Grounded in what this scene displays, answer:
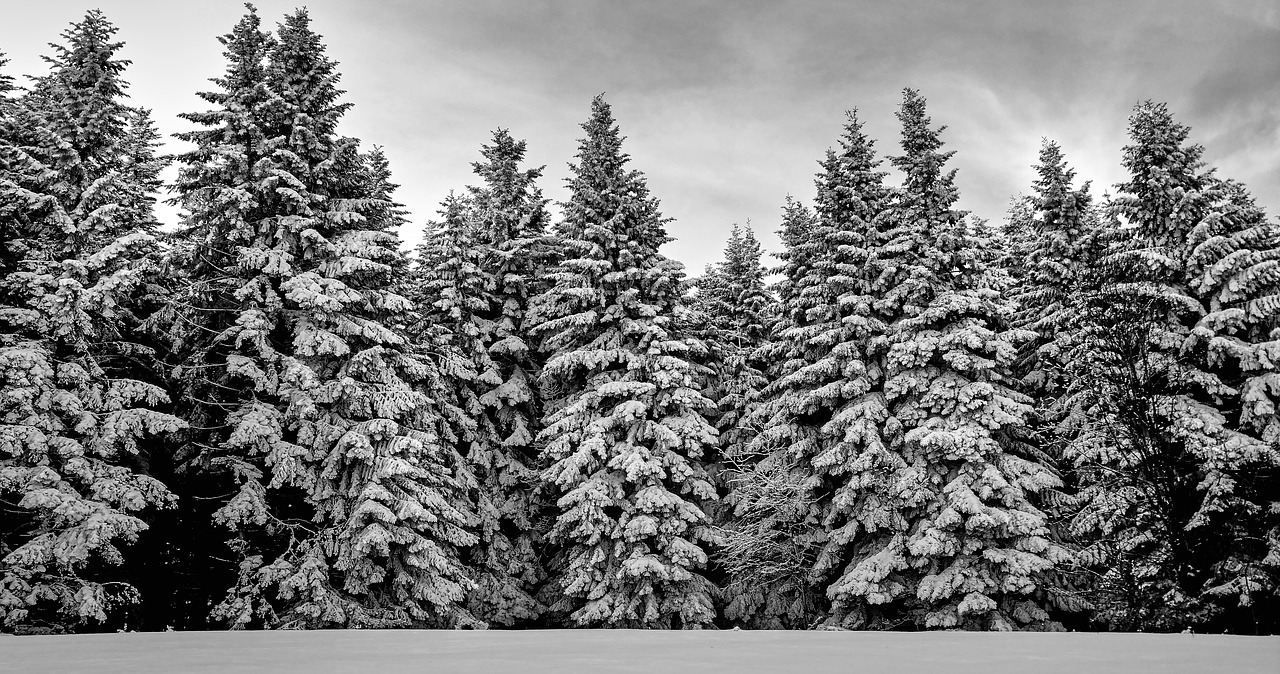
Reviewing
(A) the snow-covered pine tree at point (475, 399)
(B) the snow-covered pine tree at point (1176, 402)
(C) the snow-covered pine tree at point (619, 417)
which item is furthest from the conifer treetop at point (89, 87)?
(B) the snow-covered pine tree at point (1176, 402)

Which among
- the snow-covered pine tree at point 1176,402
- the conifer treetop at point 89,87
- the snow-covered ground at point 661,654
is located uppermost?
the conifer treetop at point 89,87

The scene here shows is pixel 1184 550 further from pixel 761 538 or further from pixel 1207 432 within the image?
pixel 761 538

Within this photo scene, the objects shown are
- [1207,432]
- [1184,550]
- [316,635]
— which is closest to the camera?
[316,635]

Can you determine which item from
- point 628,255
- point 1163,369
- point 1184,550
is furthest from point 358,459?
point 1163,369

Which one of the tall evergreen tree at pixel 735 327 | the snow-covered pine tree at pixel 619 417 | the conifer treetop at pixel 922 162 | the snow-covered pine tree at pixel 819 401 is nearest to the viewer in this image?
the snow-covered pine tree at pixel 619 417

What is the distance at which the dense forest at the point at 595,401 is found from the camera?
47.6 ft

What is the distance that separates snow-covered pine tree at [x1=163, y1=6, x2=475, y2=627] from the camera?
49.9ft

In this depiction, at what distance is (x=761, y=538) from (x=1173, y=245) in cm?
1239

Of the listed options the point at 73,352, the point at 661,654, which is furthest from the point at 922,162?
the point at 73,352

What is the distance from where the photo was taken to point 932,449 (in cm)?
1753

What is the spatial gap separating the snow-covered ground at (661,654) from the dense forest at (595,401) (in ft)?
33.7

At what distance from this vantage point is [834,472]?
19.0 meters

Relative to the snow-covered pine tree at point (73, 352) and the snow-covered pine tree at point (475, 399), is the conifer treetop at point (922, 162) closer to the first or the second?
the snow-covered pine tree at point (475, 399)

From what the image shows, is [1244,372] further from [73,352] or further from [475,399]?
[73,352]
